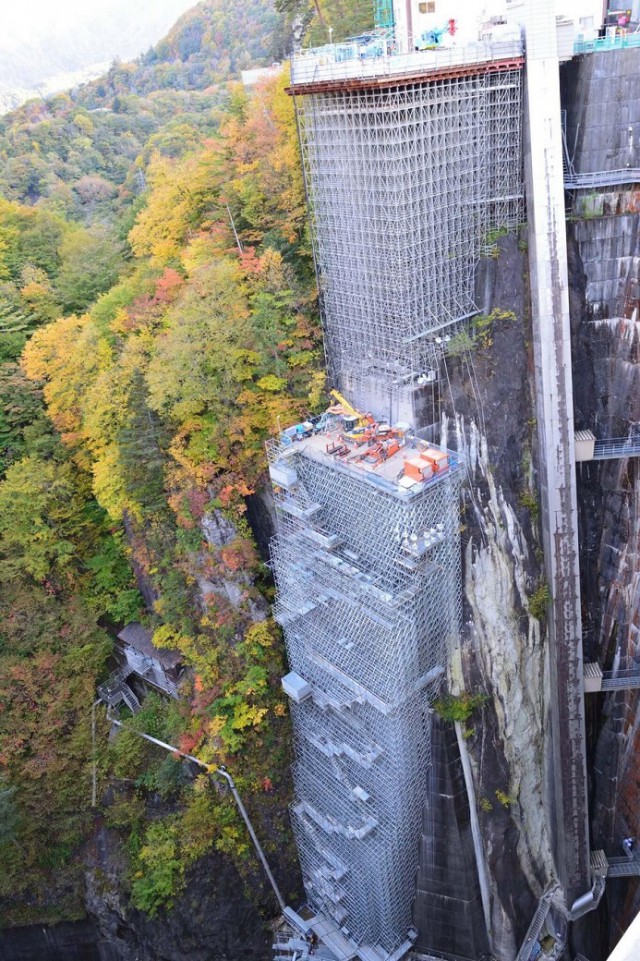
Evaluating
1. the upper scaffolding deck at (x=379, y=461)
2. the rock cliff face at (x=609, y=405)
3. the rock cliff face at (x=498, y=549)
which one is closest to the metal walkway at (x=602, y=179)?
the rock cliff face at (x=609, y=405)

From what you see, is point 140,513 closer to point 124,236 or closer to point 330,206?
point 330,206

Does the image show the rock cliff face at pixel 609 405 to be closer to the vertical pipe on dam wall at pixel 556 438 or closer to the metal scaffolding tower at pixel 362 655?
the vertical pipe on dam wall at pixel 556 438

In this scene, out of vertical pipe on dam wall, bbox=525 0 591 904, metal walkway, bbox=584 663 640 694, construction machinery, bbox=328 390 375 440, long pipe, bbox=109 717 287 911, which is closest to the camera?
vertical pipe on dam wall, bbox=525 0 591 904

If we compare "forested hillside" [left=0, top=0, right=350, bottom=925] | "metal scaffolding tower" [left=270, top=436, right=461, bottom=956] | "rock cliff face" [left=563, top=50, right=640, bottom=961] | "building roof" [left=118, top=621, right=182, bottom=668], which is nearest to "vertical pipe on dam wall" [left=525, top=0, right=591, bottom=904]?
"rock cliff face" [left=563, top=50, right=640, bottom=961]

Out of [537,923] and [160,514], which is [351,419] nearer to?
[160,514]

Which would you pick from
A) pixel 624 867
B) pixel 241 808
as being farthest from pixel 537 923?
pixel 241 808

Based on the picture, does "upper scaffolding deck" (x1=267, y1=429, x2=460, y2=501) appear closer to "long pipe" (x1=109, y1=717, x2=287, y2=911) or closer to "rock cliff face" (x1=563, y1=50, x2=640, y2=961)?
"rock cliff face" (x1=563, y1=50, x2=640, y2=961)

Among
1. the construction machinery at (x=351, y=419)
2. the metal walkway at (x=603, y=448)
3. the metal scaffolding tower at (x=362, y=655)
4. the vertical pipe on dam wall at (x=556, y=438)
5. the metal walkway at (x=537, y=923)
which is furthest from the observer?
the metal walkway at (x=537, y=923)
